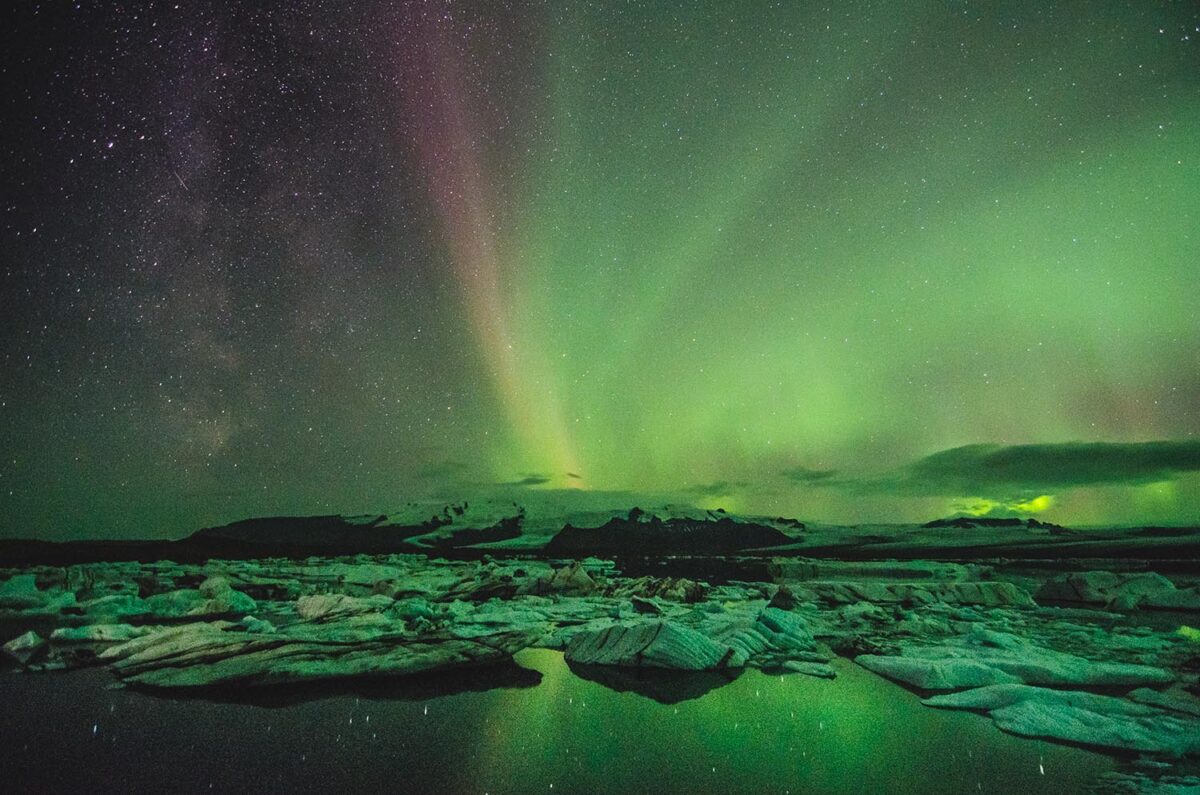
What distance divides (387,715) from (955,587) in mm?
15455

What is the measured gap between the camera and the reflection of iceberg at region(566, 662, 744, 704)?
637 cm

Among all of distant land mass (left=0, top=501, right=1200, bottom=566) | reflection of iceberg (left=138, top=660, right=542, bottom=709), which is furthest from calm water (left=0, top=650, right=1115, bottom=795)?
distant land mass (left=0, top=501, right=1200, bottom=566)

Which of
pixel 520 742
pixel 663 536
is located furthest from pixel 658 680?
pixel 663 536

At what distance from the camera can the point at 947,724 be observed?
17.5 feet

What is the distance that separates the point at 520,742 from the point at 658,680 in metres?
2.66

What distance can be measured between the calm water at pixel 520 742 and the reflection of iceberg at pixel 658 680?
0.07 meters

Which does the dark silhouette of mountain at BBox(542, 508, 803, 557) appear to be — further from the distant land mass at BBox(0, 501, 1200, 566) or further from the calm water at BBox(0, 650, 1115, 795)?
the calm water at BBox(0, 650, 1115, 795)

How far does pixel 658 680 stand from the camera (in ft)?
22.8

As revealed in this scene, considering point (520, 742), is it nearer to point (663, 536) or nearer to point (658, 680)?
point (658, 680)

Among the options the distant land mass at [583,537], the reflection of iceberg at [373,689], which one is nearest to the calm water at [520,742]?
the reflection of iceberg at [373,689]

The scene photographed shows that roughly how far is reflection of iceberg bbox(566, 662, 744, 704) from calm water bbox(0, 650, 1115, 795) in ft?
0.23

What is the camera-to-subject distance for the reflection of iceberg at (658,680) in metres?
6.37

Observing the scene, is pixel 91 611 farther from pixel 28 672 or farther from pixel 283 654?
pixel 283 654

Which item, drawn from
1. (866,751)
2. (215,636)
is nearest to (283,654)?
(215,636)
